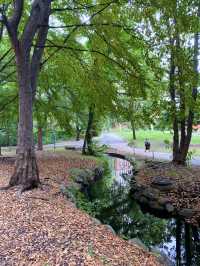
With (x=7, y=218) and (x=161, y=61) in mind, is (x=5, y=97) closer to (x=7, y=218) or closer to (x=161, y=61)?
(x=161, y=61)

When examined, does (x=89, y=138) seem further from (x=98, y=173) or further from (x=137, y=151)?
(x=137, y=151)

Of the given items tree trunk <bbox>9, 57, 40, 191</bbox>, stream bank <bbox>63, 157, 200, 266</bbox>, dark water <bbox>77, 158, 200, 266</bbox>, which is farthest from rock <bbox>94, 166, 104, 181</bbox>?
tree trunk <bbox>9, 57, 40, 191</bbox>

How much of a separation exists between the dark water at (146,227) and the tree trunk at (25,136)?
184cm

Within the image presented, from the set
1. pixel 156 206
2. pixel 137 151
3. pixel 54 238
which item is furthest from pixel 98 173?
pixel 137 151

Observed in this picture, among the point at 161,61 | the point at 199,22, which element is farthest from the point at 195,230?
the point at 199,22

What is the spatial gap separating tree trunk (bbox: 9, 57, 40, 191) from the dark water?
184 cm

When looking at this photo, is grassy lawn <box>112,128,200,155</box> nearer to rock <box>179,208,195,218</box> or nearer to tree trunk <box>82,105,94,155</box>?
tree trunk <box>82,105,94,155</box>

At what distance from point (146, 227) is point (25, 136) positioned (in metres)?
3.65

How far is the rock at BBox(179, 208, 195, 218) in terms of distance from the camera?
29.6 feet

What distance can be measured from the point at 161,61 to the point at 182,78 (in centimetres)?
73

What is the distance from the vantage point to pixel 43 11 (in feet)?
28.5

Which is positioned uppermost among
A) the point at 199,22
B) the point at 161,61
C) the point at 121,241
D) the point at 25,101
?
the point at 199,22

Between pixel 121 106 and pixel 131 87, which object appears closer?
pixel 131 87

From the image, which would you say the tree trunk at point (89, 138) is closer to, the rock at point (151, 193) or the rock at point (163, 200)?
the rock at point (151, 193)
